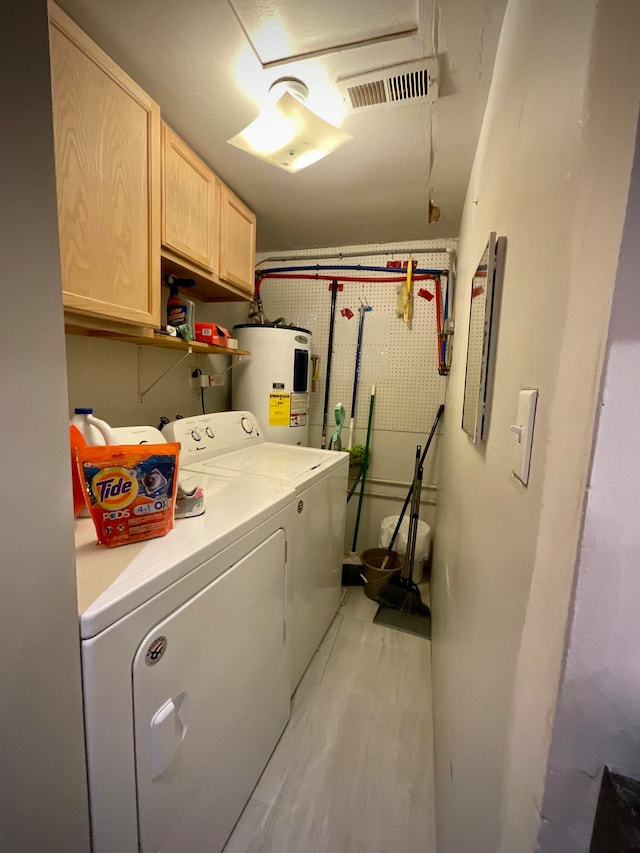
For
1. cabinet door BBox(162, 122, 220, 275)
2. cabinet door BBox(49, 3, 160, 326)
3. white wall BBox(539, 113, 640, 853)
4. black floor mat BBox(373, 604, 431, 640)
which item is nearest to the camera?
Result: white wall BBox(539, 113, 640, 853)

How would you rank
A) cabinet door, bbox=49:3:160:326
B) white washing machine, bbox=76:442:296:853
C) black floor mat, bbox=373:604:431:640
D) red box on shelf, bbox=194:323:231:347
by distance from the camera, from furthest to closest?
1. black floor mat, bbox=373:604:431:640
2. red box on shelf, bbox=194:323:231:347
3. cabinet door, bbox=49:3:160:326
4. white washing machine, bbox=76:442:296:853

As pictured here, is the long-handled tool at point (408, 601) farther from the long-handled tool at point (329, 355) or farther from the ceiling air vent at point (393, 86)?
the ceiling air vent at point (393, 86)

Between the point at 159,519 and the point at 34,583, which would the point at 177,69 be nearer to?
the point at 159,519

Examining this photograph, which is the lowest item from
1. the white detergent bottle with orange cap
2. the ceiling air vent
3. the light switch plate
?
the white detergent bottle with orange cap

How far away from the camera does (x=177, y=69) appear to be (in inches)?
48.6

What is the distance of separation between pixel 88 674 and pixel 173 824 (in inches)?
22.2

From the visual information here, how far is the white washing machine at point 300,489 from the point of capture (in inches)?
58.9

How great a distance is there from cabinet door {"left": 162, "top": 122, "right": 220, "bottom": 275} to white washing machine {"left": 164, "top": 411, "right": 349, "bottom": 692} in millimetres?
799

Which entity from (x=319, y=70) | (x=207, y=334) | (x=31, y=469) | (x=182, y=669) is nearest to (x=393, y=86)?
(x=319, y=70)

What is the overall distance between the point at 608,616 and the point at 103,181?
1623mm

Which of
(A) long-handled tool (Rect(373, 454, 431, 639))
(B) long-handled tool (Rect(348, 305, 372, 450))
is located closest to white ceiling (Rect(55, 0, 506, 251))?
(B) long-handled tool (Rect(348, 305, 372, 450))

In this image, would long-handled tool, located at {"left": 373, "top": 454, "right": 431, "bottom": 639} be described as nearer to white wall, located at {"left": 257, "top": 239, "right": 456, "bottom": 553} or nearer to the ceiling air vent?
white wall, located at {"left": 257, "top": 239, "right": 456, "bottom": 553}

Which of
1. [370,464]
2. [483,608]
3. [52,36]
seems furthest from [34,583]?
[370,464]

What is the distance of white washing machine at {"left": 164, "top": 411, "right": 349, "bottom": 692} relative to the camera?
1495mm
